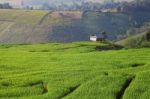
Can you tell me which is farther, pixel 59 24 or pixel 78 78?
pixel 59 24

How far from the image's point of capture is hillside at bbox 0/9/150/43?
5714 inches

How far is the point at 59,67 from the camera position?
27.9 m

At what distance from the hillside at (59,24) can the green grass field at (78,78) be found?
343 feet

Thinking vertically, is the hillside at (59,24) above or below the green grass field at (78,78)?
below

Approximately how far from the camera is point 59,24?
15925 centimetres

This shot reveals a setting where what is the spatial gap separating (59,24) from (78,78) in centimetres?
13568

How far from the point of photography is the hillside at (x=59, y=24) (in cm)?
14512

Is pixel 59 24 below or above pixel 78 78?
below

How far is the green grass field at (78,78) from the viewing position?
21328 mm

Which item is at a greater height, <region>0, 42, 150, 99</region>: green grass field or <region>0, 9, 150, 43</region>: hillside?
<region>0, 42, 150, 99</region>: green grass field

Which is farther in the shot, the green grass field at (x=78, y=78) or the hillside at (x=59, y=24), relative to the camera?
the hillside at (x=59, y=24)

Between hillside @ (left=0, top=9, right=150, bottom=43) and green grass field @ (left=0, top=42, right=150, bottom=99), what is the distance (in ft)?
343

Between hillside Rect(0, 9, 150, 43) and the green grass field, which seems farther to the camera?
hillside Rect(0, 9, 150, 43)

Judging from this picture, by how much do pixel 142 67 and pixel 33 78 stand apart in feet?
18.9
